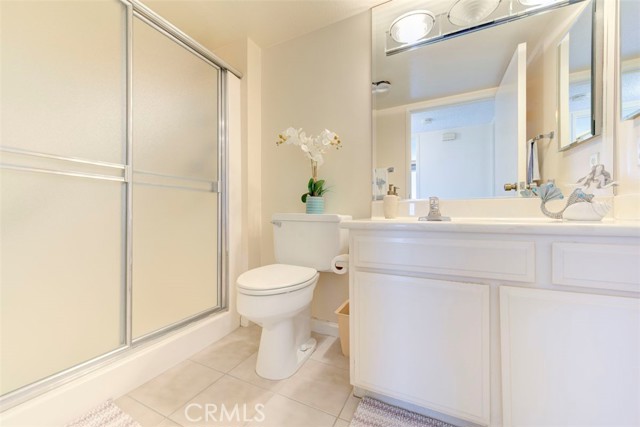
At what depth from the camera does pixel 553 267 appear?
0.72 metres

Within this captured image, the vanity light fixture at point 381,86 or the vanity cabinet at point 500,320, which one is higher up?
the vanity light fixture at point 381,86

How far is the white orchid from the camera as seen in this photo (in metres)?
1.50

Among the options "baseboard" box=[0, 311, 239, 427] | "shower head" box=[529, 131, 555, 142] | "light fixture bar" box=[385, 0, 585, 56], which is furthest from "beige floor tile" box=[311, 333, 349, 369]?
"light fixture bar" box=[385, 0, 585, 56]

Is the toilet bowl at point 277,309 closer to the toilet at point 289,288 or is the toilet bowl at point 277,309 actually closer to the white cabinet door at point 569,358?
the toilet at point 289,288

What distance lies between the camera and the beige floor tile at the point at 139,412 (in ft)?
3.09

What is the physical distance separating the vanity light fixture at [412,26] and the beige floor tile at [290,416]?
195 cm

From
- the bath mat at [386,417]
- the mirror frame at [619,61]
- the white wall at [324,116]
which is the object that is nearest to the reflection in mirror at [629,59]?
the mirror frame at [619,61]

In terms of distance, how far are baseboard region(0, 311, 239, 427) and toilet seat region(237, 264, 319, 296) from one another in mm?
554

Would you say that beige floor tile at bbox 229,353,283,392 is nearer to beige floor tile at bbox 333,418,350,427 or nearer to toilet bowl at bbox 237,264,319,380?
toilet bowl at bbox 237,264,319,380

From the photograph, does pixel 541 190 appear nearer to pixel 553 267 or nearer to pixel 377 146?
pixel 553 267

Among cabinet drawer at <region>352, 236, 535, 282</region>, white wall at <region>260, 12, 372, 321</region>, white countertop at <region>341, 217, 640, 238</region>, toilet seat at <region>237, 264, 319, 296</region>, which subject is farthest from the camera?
white wall at <region>260, 12, 372, 321</region>

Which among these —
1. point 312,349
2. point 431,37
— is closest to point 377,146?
point 431,37

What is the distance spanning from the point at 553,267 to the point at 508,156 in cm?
71

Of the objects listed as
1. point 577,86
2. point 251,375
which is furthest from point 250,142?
point 577,86
